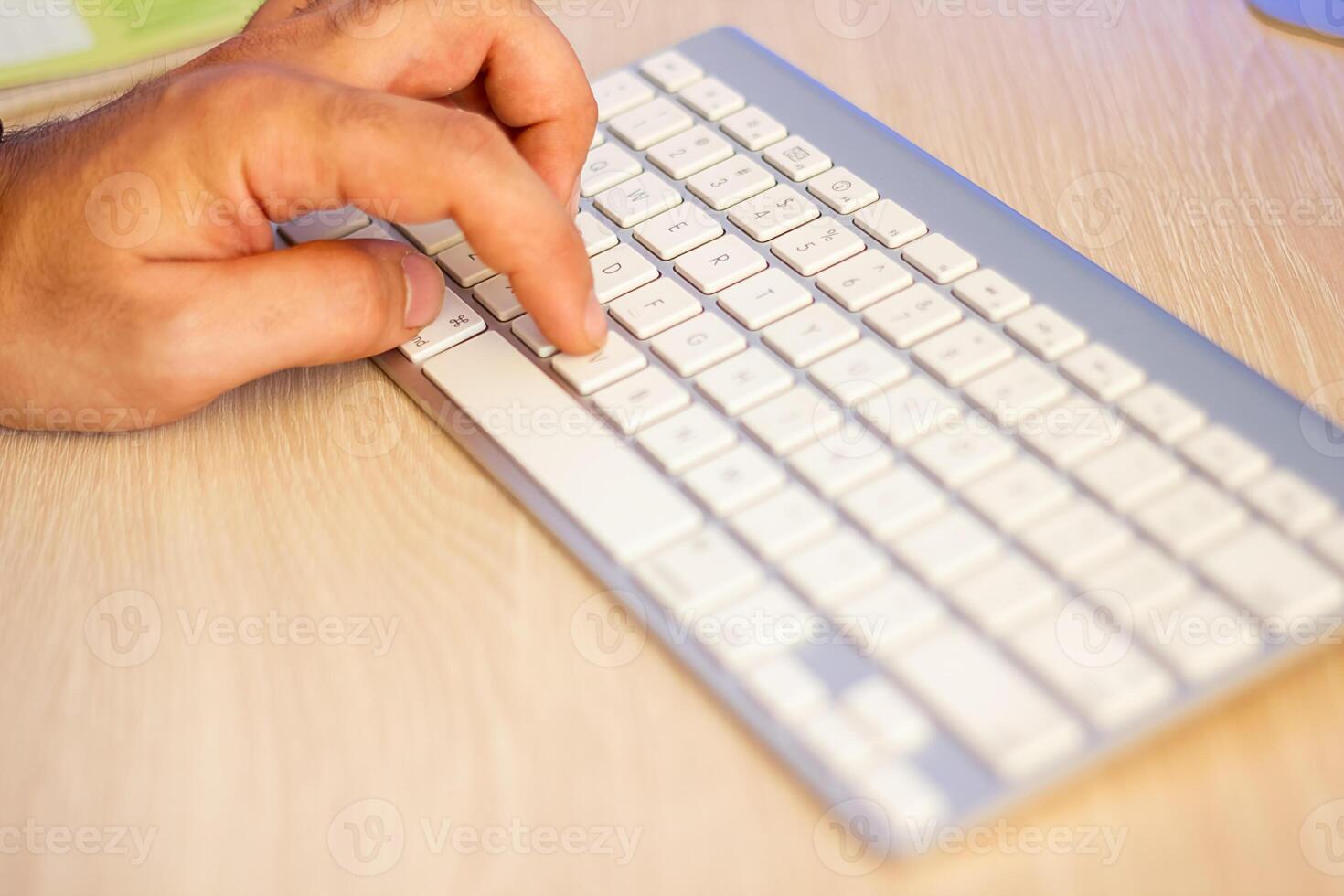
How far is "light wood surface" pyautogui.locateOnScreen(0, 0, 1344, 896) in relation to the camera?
0.38 meters

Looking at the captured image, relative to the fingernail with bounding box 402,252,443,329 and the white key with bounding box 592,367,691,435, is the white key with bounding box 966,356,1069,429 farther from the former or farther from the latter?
the fingernail with bounding box 402,252,443,329

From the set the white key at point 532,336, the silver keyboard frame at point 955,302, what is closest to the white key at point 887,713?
the silver keyboard frame at point 955,302

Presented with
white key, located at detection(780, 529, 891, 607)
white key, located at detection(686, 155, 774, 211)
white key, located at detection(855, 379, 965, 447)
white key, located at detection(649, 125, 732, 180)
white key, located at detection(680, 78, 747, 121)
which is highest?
white key, located at detection(680, 78, 747, 121)

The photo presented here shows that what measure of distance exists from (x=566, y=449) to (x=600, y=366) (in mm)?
49

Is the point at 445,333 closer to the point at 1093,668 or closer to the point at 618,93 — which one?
the point at 618,93

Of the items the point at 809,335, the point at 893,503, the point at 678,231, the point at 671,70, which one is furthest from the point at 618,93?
the point at 893,503

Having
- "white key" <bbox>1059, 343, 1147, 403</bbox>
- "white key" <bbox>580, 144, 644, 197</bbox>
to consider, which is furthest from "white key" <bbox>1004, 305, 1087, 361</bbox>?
"white key" <bbox>580, 144, 644, 197</bbox>

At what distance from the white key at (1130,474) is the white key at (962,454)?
0.03 meters

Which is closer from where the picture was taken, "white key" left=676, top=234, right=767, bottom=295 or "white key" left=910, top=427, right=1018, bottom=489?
"white key" left=910, top=427, right=1018, bottom=489

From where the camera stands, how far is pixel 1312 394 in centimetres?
51

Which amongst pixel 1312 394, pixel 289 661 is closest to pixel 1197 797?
pixel 1312 394

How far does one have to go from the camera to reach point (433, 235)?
605 millimetres

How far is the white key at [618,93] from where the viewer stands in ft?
2.22

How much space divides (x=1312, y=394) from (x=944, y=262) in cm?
16
